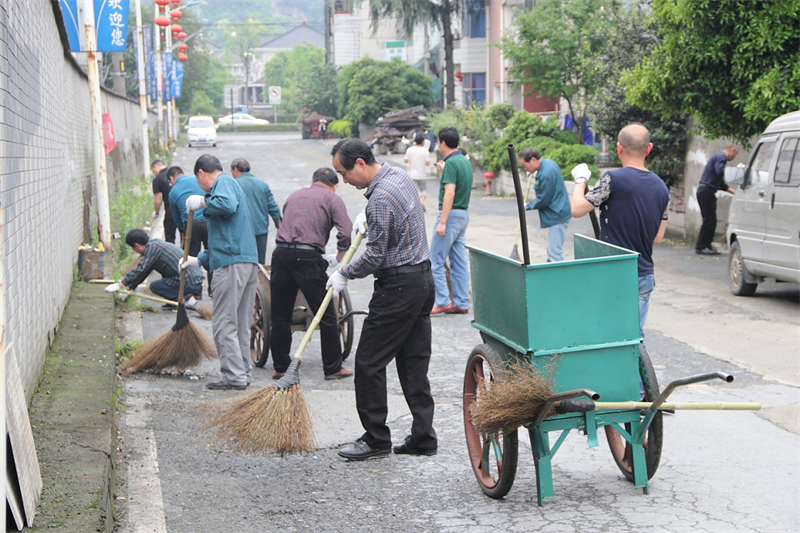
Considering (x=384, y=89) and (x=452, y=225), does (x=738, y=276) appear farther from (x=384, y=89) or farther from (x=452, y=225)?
(x=384, y=89)

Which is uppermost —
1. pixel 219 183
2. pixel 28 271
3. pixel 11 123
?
pixel 11 123

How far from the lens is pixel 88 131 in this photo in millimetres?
14539

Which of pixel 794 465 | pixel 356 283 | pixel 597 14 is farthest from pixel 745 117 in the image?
pixel 597 14

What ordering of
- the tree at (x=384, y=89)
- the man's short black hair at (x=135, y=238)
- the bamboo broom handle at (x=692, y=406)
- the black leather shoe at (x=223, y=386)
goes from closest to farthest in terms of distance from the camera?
the bamboo broom handle at (x=692, y=406) → the black leather shoe at (x=223, y=386) → the man's short black hair at (x=135, y=238) → the tree at (x=384, y=89)

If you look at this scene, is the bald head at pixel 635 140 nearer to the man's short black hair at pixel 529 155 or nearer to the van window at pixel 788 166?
the man's short black hair at pixel 529 155

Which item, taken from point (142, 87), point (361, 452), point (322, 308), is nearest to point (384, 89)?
point (142, 87)

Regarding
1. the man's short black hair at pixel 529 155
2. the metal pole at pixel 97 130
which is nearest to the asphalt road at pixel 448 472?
the man's short black hair at pixel 529 155

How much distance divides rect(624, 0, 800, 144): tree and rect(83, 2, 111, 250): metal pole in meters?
7.70

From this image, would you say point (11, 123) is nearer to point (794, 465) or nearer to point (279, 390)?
point (279, 390)

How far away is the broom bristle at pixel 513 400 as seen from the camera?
430cm

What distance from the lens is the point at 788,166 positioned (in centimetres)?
1012

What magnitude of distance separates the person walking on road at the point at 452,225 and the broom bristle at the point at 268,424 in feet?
15.1

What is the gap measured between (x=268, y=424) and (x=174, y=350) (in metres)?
2.66

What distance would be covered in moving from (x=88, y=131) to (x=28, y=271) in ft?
29.6
